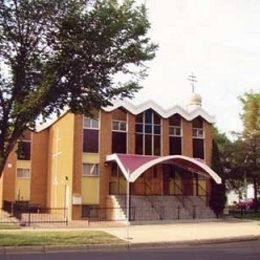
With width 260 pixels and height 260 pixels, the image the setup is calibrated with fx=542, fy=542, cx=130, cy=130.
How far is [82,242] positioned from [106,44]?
7049 millimetres

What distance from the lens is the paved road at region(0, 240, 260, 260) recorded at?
15430mm

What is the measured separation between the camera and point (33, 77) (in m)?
19.8

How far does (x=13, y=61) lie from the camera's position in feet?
64.2

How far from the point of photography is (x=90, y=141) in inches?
1430

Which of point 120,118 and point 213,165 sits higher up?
point 120,118

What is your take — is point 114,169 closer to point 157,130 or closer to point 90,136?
point 90,136

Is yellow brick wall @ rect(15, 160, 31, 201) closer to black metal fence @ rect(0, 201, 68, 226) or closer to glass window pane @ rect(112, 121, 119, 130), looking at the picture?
black metal fence @ rect(0, 201, 68, 226)

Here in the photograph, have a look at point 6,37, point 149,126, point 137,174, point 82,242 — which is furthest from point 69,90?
point 149,126

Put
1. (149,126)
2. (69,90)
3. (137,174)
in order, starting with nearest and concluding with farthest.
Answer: (69,90) < (137,174) < (149,126)

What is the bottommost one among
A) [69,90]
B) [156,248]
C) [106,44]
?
[156,248]

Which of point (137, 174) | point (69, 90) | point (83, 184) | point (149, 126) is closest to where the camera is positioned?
point (69, 90)

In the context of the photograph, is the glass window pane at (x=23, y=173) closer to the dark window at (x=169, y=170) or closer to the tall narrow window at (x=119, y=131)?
the tall narrow window at (x=119, y=131)

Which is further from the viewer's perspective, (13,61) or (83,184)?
(83,184)

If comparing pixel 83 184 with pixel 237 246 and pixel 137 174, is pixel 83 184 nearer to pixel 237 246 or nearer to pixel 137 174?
pixel 137 174
